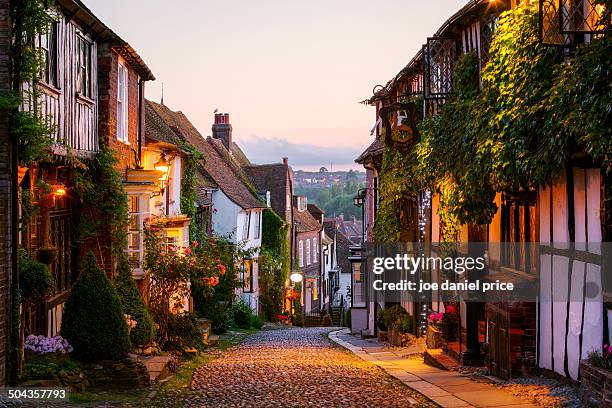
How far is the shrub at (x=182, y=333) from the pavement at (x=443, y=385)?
4236 millimetres

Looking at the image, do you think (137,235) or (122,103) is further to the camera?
Result: (137,235)

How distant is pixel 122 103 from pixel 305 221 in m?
42.0

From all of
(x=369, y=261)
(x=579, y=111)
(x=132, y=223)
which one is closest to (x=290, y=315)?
(x=369, y=261)

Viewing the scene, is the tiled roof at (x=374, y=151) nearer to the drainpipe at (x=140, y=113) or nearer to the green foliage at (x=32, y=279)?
the drainpipe at (x=140, y=113)

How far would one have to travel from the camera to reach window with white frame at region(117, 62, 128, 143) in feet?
58.9

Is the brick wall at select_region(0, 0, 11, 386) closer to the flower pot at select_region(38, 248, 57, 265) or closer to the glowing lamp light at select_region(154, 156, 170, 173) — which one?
the flower pot at select_region(38, 248, 57, 265)

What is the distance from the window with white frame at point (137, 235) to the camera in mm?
18188

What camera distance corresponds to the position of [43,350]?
11.5 metres

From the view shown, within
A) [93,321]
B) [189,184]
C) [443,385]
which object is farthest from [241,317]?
[93,321]

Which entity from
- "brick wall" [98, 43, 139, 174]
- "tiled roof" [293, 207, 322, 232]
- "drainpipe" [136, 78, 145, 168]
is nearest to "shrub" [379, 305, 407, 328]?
"drainpipe" [136, 78, 145, 168]

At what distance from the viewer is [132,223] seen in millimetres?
17031

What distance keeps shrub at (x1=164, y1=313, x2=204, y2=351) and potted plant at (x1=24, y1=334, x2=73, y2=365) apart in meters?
7.21

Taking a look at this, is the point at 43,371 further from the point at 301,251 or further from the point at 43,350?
the point at 301,251

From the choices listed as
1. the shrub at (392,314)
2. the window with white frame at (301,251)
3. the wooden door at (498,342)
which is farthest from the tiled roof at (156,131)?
the window with white frame at (301,251)
